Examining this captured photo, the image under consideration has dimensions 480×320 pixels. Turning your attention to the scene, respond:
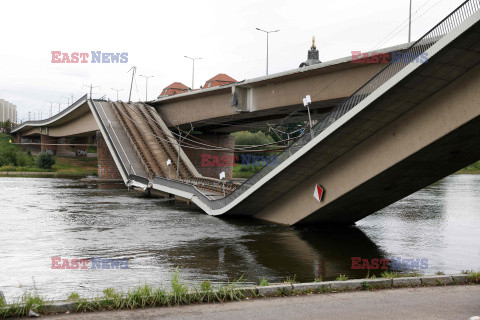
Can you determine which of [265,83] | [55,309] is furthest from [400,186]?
[55,309]

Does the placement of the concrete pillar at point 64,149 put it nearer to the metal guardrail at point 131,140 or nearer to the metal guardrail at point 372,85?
the metal guardrail at point 131,140

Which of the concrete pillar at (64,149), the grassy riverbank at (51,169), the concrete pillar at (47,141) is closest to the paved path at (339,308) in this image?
the grassy riverbank at (51,169)

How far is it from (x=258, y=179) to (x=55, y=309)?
13645mm

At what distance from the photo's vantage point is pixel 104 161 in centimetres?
5034

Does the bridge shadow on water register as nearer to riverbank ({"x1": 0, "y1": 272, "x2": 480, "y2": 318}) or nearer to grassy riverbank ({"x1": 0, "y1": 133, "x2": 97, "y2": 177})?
riverbank ({"x1": 0, "y1": 272, "x2": 480, "y2": 318})

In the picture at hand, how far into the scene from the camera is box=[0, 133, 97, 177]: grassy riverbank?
57.4 metres

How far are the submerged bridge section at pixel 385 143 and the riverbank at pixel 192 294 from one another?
6030 millimetres

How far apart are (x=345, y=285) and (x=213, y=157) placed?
41656 mm

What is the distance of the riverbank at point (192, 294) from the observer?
6.37 meters

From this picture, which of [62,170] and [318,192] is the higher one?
[318,192]

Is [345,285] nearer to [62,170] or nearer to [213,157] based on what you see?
[213,157]

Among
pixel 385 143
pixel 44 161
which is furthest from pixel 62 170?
pixel 385 143

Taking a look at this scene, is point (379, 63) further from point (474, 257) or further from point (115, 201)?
point (115, 201)

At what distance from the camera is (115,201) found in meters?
30.3
